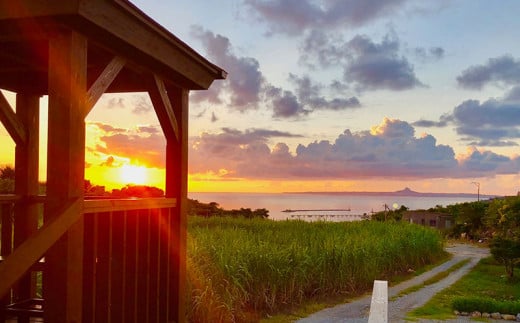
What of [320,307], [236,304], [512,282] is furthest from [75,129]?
[512,282]

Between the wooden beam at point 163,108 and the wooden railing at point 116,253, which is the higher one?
the wooden beam at point 163,108

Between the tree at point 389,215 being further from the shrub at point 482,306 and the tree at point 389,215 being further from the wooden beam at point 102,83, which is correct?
the wooden beam at point 102,83

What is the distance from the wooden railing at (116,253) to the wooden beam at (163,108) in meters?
0.69

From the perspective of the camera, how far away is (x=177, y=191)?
558 centimetres

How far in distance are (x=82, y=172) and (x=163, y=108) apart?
157 cm

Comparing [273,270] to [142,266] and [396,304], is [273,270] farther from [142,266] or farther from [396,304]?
[142,266]

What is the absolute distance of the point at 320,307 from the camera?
390 inches

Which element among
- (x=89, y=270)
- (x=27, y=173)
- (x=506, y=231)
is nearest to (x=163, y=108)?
(x=89, y=270)

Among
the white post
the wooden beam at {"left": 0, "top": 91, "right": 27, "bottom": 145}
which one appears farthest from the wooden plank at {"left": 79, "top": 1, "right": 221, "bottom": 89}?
the white post

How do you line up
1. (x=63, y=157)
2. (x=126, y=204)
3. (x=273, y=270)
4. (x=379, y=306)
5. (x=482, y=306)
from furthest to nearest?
(x=482, y=306) → (x=273, y=270) → (x=379, y=306) → (x=126, y=204) → (x=63, y=157)

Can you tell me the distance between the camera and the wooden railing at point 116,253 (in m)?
3.45

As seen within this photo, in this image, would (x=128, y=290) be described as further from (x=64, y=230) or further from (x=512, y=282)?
(x=512, y=282)

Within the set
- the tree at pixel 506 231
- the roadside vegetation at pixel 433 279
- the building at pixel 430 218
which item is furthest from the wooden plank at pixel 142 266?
the building at pixel 430 218

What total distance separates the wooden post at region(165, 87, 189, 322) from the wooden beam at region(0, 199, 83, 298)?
6.32 feet
